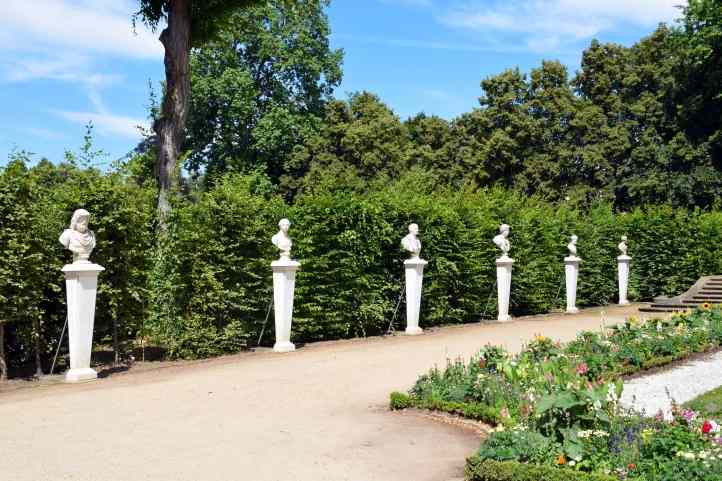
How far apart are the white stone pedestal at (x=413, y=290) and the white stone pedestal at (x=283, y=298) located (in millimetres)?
3237

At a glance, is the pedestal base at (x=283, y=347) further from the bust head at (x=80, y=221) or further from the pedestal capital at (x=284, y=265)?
the bust head at (x=80, y=221)

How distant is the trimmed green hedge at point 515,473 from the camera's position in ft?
15.3

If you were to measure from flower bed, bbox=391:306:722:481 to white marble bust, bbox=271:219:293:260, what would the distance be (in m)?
4.67

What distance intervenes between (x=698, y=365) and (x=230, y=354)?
23.9 ft

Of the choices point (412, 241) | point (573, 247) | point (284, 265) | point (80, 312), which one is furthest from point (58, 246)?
point (573, 247)

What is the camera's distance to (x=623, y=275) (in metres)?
22.8

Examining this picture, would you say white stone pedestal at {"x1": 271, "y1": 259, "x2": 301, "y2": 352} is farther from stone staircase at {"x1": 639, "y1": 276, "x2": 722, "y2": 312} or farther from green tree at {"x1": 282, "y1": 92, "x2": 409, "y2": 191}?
green tree at {"x1": 282, "y1": 92, "x2": 409, "y2": 191}

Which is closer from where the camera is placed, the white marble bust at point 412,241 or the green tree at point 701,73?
the white marble bust at point 412,241

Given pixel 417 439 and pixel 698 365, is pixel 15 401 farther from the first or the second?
pixel 698 365

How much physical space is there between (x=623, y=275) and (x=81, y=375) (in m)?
17.9

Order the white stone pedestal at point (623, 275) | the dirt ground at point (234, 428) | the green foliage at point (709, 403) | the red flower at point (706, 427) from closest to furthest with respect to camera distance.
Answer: the red flower at point (706, 427) < the dirt ground at point (234, 428) < the green foliage at point (709, 403) < the white stone pedestal at point (623, 275)

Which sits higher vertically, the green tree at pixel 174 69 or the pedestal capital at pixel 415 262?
the green tree at pixel 174 69

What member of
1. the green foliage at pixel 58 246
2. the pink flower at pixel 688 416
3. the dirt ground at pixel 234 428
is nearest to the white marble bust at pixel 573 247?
the dirt ground at pixel 234 428

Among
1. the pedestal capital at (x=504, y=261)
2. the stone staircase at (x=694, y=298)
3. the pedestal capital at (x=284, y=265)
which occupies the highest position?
the pedestal capital at (x=504, y=261)
